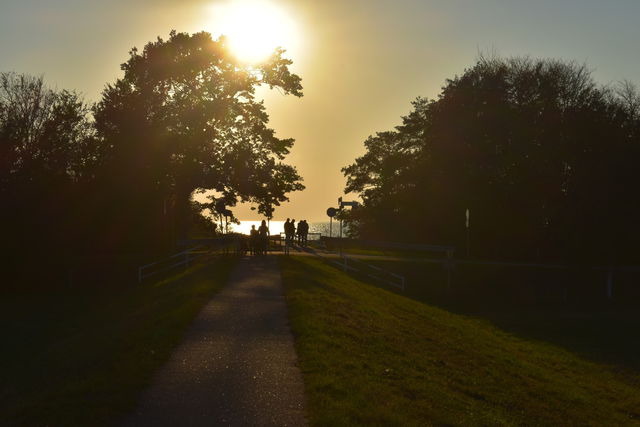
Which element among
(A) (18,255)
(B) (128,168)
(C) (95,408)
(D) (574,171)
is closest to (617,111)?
(D) (574,171)

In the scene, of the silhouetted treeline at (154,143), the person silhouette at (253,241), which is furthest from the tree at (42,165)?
the person silhouette at (253,241)

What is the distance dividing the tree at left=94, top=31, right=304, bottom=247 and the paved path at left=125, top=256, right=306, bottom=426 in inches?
1144

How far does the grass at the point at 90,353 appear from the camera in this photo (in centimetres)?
1098

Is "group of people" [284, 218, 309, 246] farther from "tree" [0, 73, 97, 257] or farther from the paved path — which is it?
the paved path

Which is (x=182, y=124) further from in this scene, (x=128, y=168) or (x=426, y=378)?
(x=426, y=378)

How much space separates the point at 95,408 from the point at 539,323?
22.7 meters

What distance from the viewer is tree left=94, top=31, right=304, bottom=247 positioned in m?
47.7

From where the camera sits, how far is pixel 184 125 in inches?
1921

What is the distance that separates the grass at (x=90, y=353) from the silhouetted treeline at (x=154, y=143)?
15045mm

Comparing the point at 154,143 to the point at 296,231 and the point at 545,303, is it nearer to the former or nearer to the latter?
the point at 296,231

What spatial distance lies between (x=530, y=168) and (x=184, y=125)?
2200cm

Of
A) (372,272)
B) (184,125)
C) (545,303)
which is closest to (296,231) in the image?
(184,125)

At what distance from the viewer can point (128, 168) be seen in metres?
47.1

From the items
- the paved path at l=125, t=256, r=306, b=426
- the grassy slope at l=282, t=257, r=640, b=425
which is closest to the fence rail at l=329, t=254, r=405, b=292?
the grassy slope at l=282, t=257, r=640, b=425
